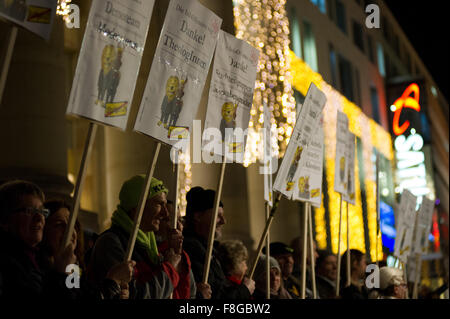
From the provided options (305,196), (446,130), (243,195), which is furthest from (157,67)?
(446,130)

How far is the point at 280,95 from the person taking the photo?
42.4 feet

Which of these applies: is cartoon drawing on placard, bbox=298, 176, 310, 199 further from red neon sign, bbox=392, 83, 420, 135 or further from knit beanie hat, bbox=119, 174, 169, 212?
red neon sign, bbox=392, 83, 420, 135

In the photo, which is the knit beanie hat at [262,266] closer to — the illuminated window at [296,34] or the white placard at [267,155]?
the white placard at [267,155]

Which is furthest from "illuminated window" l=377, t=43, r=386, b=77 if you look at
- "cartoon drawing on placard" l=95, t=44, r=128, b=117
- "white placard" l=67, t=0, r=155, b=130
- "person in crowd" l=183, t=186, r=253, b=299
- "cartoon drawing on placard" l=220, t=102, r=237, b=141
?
"cartoon drawing on placard" l=95, t=44, r=128, b=117

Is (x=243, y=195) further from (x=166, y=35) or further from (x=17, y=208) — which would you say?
(x=17, y=208)

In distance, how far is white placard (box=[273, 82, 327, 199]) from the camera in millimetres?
6465

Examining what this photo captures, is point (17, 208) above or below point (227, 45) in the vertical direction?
below

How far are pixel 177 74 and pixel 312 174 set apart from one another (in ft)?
8.74

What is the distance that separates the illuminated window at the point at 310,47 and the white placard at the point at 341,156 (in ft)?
33.8

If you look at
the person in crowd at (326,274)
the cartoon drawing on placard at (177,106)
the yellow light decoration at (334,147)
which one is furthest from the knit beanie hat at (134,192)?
the yellow light decoration at (334,147)

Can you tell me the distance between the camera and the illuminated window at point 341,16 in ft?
74.9

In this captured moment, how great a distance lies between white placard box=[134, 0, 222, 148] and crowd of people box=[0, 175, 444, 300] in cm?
41
